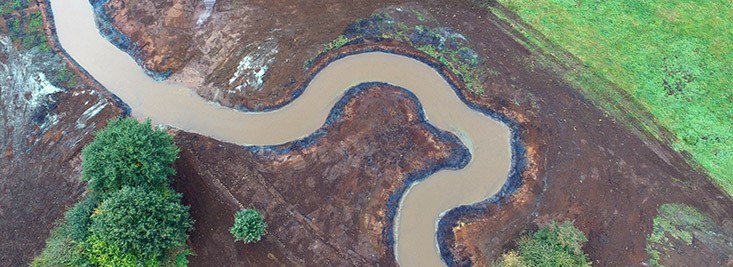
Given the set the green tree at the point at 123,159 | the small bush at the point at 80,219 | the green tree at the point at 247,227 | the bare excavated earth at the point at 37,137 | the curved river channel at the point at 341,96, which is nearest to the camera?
the small bush at the point at 80,219

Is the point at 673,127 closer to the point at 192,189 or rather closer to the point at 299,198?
the point at 299,198

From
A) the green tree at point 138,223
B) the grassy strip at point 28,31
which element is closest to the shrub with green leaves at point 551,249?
the green tree at point 138,223

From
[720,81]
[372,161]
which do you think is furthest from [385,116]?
[720,81]

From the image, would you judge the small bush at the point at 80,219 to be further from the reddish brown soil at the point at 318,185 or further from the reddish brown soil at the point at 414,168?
the reddish brown soil at the point at 318,185

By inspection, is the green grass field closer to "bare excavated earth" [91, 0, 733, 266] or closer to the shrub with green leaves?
"bare excavated earth" [91, 0, 733, 266]

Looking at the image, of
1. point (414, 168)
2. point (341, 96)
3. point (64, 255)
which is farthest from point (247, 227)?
point (341, 96)

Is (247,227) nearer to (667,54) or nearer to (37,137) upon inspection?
A: (37,137)
